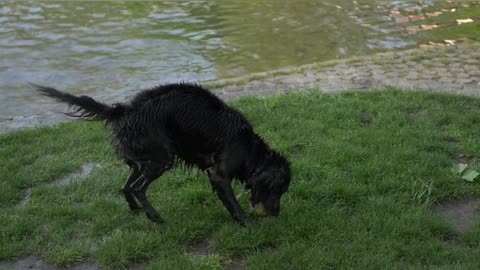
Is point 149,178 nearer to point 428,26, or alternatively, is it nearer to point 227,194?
point 227,194

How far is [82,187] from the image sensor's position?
17.7 feet

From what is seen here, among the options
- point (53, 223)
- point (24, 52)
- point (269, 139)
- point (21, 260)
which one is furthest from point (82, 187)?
point (24, 52)

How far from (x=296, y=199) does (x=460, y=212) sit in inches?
59.2

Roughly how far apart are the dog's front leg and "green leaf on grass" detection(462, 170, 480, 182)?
2.35 metres

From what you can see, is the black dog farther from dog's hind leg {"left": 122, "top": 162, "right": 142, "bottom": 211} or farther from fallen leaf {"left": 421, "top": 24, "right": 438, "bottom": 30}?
fallen leaf {"left": 421, "top": 24, "right": 438, "bottom": 30}

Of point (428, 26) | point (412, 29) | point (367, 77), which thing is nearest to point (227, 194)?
point (367, 77)

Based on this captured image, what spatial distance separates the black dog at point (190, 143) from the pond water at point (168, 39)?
14.3 feet

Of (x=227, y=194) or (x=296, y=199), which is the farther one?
(x=296, y=199)

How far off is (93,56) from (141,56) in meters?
0.96

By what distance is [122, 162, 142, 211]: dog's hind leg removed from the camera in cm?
473

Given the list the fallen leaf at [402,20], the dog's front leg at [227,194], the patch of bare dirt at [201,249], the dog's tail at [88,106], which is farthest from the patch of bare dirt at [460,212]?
the fallen leaf at [402,20]

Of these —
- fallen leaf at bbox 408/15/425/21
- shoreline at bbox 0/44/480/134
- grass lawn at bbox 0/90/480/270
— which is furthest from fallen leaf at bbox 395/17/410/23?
grass lawn at bbox 0/90/480/270

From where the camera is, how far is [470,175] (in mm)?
5414

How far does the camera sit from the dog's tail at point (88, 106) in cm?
423
